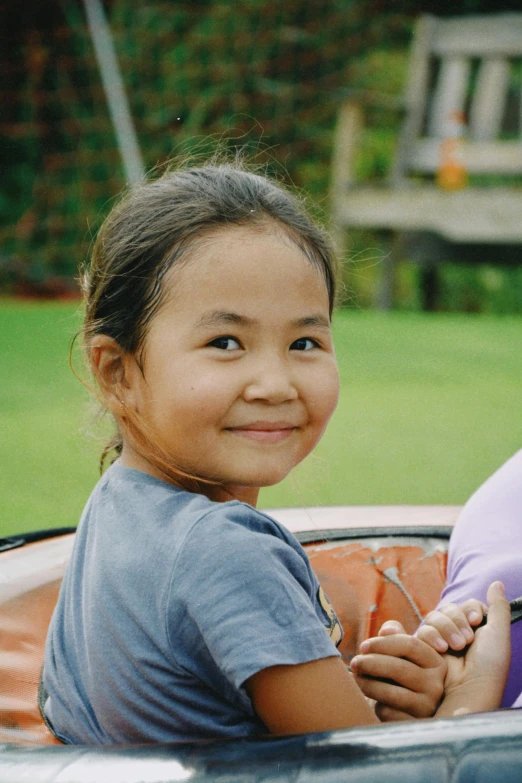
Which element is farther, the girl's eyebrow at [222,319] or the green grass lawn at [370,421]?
the green grass lawn at [370,421]

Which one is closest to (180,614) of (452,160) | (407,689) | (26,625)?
(407,689)

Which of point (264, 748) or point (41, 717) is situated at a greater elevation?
point (264, 748)

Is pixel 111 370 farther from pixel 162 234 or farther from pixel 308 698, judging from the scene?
pixel 308 698

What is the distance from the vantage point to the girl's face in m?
0.86

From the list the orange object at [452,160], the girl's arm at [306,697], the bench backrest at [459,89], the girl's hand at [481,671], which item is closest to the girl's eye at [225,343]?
the girl's arm at [306,697]

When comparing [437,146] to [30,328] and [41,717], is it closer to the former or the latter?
[30,328]

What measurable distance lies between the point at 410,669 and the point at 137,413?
35cm

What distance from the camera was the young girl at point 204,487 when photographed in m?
0.77

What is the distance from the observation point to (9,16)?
22.6 ft

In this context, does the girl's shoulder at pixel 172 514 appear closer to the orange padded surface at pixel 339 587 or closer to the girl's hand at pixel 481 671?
the girl's hand at pixel 481 671

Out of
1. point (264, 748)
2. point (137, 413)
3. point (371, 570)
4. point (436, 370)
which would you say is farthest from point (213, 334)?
point (436, 370)

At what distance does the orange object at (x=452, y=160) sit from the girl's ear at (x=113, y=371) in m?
5.09

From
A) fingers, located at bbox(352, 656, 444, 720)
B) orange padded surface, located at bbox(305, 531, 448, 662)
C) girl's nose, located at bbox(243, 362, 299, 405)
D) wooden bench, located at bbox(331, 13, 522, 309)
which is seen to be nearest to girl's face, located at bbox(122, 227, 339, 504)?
girl's nose, located at bbox(243, 362, 299, 405)

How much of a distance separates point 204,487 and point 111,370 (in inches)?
5.9
